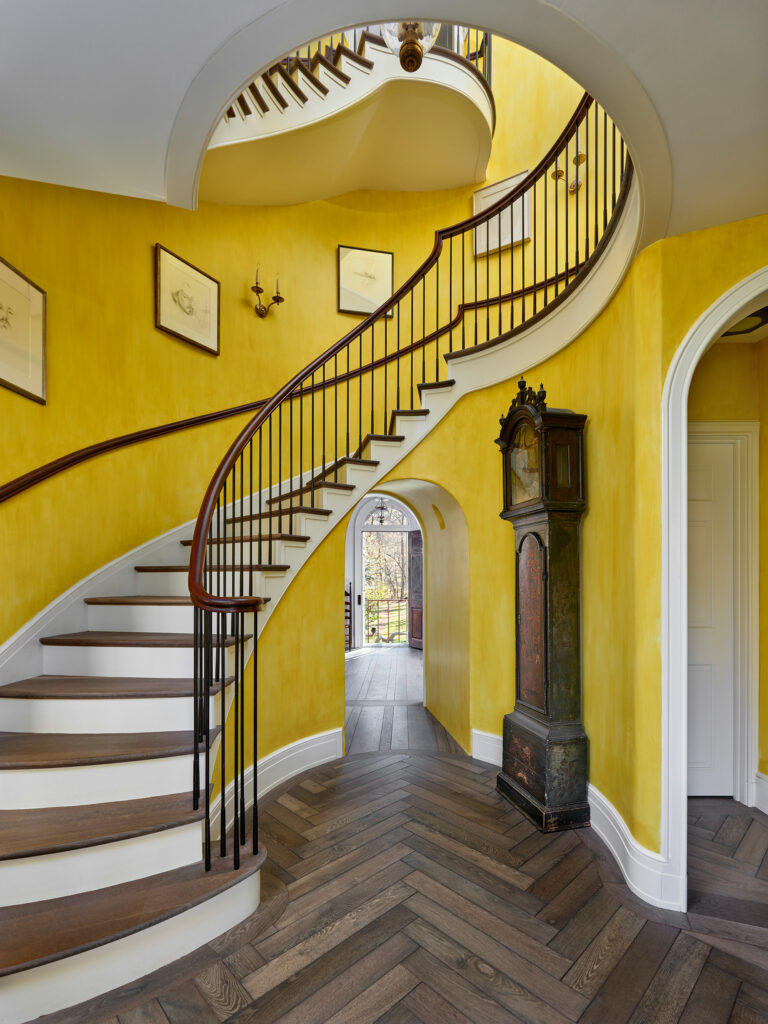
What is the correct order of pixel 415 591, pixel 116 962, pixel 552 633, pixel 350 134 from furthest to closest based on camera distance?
pixel 415 591 → pixel 350 134 → pixel 552 633 → pixel 116 962

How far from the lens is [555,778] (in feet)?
8.71

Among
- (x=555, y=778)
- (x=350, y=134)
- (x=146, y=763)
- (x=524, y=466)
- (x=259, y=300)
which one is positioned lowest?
(x=555, y=778)

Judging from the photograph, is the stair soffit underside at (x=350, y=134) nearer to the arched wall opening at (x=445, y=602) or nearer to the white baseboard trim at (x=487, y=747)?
the arched wall opening at (x=445, y=602)

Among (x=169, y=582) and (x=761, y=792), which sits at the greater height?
(x=169, y=582)

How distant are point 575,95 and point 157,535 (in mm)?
4931

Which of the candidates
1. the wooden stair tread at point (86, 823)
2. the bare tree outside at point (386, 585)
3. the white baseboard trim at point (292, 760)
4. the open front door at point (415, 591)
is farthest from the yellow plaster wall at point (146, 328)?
the bare tree outside at point (386, 585)

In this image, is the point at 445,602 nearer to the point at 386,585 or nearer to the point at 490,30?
the point at 490,30

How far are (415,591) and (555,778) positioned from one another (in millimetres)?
5895

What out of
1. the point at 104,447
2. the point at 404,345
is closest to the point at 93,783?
the point at 104,447

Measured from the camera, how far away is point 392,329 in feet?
16.3

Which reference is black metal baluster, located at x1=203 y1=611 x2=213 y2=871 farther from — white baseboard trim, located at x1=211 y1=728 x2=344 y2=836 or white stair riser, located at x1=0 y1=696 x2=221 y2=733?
white baseboard trim, located at x1=211 y1=728 x2=344 y2=836

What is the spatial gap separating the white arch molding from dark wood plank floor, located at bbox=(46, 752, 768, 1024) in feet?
1.01

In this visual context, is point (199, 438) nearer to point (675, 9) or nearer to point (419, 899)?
point (419, 899)

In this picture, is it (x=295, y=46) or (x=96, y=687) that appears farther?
(x=96, y=687)
